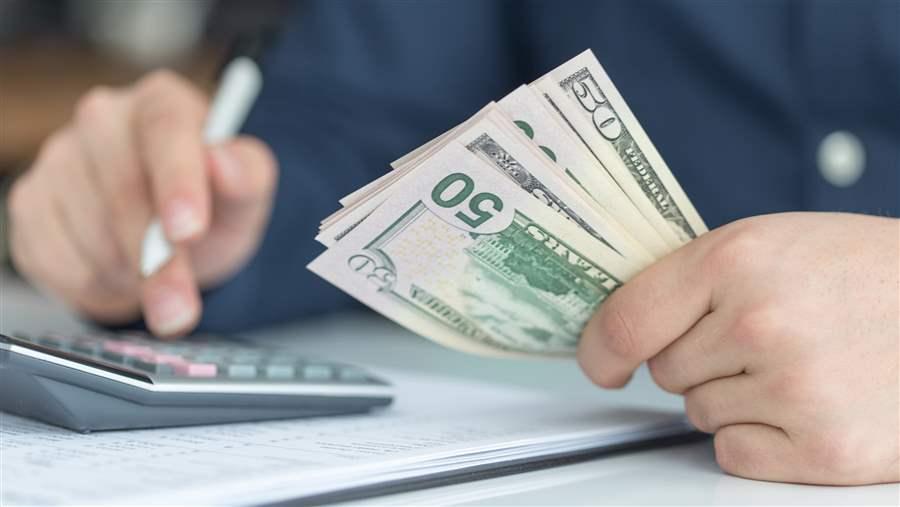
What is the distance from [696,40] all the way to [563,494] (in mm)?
542

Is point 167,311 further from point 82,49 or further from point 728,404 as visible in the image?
point 82,49

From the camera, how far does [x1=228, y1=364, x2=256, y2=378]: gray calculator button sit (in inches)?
16.6

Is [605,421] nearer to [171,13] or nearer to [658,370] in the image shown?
[658,370]

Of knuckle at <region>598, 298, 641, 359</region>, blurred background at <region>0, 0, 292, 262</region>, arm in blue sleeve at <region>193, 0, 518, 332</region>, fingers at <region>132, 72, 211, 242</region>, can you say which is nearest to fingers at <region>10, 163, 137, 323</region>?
fingers at <region>132, 72, 211, 242</region>

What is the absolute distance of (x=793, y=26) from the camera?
715mm

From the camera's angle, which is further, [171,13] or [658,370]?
[171,13]

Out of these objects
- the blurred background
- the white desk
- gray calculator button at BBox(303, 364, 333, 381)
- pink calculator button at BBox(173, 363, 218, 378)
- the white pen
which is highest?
the blurred background

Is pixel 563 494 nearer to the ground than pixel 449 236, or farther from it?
nearer to the ground

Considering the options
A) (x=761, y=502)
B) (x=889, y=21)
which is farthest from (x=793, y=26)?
(x=761, y=502)

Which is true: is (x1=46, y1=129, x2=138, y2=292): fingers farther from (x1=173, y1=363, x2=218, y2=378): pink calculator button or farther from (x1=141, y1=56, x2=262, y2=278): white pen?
(x1=173, y1=363, x2=218, y2=378): pink calculator button

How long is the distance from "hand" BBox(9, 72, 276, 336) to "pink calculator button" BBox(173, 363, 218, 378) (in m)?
0.20

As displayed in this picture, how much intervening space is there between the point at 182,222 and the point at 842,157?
0.47 m

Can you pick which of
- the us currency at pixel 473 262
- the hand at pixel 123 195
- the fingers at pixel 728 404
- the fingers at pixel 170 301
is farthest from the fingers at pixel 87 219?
the fingers at pixel 728 404

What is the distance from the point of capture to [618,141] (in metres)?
0.39
